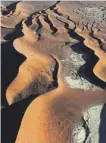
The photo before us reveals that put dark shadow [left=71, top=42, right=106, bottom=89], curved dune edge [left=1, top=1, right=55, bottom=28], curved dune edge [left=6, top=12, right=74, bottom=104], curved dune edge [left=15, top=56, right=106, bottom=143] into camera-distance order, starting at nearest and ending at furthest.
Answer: curved dune edge [left=15, top=56, right=106, bottom=143] < curved dune edge [left=6, top=12, right=74, bottom=104] < dark shadow [left=71, top=42, right=106, bottom=89] < curved dune edge [left=1, top=1, right=55, bottom=28]

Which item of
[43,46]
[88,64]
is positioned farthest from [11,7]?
[88,64]

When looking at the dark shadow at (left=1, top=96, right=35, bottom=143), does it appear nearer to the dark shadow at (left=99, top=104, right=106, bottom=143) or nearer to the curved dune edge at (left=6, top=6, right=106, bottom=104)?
the curved dune edge at (left=6, top=6, right=106, bottom=104)

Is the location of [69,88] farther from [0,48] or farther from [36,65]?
[0,48]

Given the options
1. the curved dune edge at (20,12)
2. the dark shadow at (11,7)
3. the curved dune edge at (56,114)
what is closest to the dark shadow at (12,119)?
the curved dune edge at (56,114)

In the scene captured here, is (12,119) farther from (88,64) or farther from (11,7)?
(11,7)

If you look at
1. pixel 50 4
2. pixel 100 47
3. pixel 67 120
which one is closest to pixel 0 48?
pixel 100 47

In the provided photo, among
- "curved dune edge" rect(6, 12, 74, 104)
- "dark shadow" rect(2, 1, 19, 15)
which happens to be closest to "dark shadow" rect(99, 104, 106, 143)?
"curved dune edge" rect(6, 12, 74, 104)

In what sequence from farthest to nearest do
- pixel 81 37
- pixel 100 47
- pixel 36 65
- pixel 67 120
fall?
pixel 81 37
pixel 100 47
pixel 36 65
pixel 67 120

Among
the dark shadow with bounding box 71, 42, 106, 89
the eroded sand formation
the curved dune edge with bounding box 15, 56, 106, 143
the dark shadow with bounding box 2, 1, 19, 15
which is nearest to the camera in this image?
the curved dune edge with bounding box 15, 56, 106, 143
